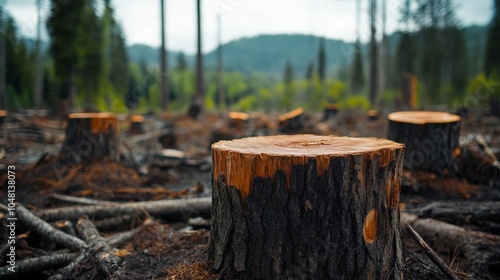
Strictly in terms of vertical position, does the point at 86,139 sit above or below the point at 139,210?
above

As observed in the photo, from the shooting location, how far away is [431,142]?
468 cm

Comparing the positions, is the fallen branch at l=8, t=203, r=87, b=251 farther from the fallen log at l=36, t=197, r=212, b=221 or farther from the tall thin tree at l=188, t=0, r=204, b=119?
the tall thin tree at l=188, t=0, r=204, b=119

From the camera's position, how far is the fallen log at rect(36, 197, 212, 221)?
3.47m

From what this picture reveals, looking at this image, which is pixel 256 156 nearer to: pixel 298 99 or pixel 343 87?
pixel 343 87

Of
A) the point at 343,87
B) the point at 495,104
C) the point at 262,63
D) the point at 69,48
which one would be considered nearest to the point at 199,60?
the point at 69,48

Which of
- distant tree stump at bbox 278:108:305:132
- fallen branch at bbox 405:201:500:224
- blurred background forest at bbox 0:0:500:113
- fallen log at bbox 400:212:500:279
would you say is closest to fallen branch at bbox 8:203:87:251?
fallen log at bbox 400:212:500:279

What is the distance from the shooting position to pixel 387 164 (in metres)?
1.95

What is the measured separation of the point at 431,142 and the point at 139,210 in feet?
11.8

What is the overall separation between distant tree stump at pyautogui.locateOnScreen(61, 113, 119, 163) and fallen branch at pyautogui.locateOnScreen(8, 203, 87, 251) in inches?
96.2

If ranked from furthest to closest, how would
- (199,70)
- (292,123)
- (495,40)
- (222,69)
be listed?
(222,69), (495,40), (199,70), (292,123)

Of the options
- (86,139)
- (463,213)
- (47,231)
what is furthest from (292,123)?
(47,231)

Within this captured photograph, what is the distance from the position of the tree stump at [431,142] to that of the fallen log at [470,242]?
1636 millimetres

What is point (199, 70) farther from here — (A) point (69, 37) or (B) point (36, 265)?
(B) point (36, 265)

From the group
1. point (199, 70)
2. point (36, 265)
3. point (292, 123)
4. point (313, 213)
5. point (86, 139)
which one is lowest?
point (36, 265)
